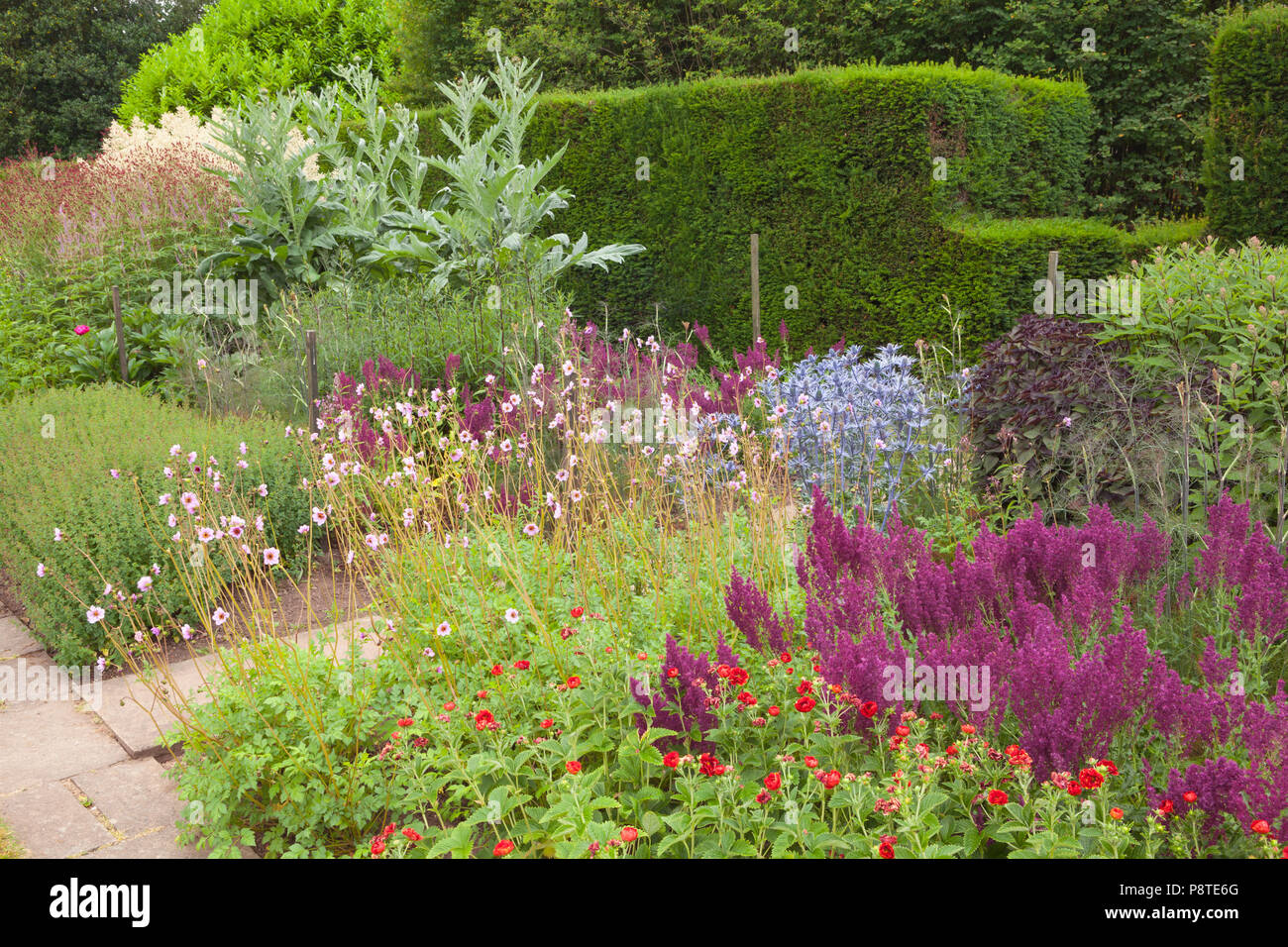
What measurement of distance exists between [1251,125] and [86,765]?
340 inches

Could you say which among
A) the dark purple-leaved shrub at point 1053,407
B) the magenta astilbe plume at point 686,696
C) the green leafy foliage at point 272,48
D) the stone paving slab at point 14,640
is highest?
the green leafy foliage at point 272,48

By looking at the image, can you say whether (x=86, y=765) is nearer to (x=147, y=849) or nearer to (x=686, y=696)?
(x=147, y=849)

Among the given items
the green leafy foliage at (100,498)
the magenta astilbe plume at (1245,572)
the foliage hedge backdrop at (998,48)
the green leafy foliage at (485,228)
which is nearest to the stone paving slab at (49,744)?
the green leafy foliage at (100,498)

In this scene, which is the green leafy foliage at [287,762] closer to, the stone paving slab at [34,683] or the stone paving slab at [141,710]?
the stone paving slab at [141,710]

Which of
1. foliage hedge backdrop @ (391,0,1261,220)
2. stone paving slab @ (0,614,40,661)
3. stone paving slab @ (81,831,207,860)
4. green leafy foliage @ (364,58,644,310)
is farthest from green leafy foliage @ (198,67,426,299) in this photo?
stone paving slab @ (81,831,207,860)

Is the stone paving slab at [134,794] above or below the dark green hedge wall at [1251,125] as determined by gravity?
below

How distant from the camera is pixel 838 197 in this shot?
808cm

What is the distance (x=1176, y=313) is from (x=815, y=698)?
2928 millimetres

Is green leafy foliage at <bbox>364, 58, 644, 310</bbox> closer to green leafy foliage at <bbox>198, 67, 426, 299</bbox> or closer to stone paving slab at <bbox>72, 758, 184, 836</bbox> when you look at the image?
green leafy foliage at <bbox>198, 67, 426, 299</bbox>

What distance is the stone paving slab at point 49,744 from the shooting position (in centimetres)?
315

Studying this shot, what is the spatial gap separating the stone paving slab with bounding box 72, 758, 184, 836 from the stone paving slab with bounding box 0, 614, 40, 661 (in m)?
1.50

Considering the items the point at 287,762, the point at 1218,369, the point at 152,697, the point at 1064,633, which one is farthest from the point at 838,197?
the point at 287,762

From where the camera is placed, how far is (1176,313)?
4.28m
